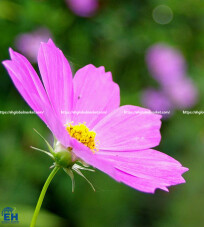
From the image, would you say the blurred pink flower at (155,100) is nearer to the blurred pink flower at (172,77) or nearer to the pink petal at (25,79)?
the blurred pink flower at (172,77)

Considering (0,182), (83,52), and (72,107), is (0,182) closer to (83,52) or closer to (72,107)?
(83,52)

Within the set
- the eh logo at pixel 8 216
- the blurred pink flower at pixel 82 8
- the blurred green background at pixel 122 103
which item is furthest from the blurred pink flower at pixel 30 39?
the eh logo at pixel 8 216

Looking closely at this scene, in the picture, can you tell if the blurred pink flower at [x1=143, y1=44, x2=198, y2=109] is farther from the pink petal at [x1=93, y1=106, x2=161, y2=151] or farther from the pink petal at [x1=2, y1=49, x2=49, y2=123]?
the pink petal at [x1=2, y1=49, x2=49, y2=123]

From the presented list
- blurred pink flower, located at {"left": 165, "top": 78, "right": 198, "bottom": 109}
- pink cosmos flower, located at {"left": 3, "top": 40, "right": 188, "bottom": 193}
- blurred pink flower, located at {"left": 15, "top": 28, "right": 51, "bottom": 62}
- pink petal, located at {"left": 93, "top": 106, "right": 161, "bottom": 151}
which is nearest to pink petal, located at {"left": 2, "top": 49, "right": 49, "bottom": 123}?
pink cosmos flower, located at {"left": 3, "top": 40, "right": 188, "bottom": 193}


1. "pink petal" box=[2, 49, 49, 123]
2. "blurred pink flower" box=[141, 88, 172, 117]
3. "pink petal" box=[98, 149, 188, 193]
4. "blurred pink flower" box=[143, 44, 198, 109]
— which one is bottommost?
"pink petal" box=[98, 149, 188, 193]

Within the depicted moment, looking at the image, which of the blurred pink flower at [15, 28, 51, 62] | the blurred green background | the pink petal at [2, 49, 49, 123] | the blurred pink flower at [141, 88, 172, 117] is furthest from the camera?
the blurred pink flower at [141, 88, 172, 117]

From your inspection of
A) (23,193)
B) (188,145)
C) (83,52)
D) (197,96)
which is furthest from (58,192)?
(197,96)

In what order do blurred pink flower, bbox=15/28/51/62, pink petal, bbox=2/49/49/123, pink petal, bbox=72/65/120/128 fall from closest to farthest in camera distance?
pink petal, bbox=2/49/49/123 < pink petal, bbox=72/65/120/128 < blurred pink flower, bbox=15/28/51/62
